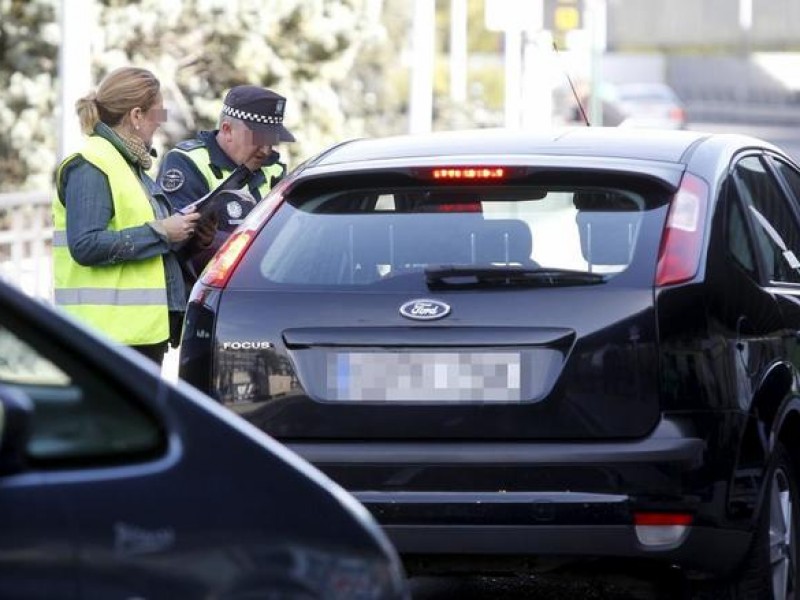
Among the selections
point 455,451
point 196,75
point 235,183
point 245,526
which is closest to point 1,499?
point 245,526

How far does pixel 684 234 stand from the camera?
573 centimetres

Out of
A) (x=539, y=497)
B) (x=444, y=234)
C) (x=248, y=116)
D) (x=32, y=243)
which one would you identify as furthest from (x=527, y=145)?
(x=32, y=243)

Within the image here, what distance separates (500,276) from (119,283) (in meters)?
2.04

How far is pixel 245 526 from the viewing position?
3.49 m

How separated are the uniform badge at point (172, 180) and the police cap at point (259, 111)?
316mm

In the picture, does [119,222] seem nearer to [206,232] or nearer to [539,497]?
[206,232]

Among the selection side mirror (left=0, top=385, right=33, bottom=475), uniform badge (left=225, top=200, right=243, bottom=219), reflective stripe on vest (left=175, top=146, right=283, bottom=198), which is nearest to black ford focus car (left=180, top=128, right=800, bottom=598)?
uniform badge (left=225, top=200, right=243, bottom=219)

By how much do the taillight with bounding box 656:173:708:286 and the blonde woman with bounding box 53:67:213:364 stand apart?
6.86 feet

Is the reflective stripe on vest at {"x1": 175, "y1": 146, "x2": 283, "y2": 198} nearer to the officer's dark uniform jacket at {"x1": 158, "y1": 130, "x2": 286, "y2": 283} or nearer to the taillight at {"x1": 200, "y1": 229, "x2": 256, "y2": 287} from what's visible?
the officer's dark uniform jacket at {"x1": 158, "y1": 130, "x2": 286, "y2": 283}

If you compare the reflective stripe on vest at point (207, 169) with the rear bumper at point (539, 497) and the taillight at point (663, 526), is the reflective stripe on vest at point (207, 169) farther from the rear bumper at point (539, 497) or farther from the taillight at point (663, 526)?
the taillight at point (663, 526)

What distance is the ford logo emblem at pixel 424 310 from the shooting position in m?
5.66

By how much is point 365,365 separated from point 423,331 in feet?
0.58

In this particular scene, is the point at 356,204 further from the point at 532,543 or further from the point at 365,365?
the point at 532,543

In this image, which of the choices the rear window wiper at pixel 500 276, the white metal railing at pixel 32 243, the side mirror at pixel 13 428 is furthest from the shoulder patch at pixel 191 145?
the white metal railing at pixel 32 243
